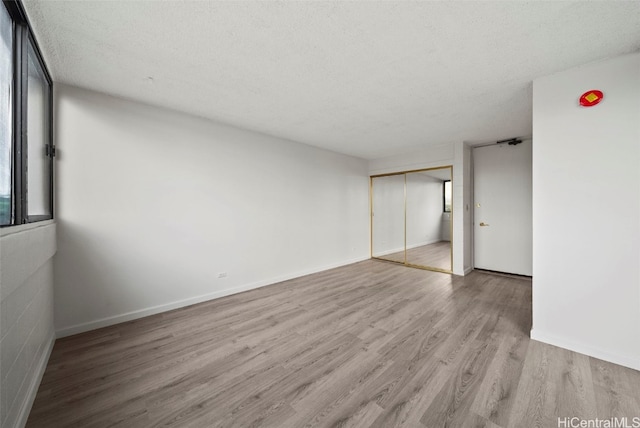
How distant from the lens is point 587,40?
1.78 metres

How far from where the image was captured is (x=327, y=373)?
1849mm

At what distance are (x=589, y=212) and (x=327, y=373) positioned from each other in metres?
2.68

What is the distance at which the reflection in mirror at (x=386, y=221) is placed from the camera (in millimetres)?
5914

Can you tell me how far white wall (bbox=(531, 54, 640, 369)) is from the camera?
1.92 meters

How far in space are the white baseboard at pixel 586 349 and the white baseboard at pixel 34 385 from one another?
401 cm

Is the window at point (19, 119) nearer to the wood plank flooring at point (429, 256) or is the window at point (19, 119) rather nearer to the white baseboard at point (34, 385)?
the white baseboard at point (34, 385)

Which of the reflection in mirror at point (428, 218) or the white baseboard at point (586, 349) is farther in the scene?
the reflection in mirror at point (428, 218)

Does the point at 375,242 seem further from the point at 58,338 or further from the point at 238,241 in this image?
the point at 58,338

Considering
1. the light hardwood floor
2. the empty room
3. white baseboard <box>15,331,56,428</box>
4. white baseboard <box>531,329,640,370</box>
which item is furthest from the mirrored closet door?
white baseboard <box>15,331,56,428</box>

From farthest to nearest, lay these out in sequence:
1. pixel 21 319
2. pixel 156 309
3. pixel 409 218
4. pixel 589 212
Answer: pixel 409 218 < pixel 156 309 < pixel 589 212 < pixel 21 319

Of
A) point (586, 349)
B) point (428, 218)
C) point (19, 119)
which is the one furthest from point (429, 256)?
point (19, 119)

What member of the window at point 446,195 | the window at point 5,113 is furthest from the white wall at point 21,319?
the window at point 446,195

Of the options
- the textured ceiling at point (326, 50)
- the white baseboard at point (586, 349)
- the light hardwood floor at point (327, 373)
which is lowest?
the light hardwood floor at point (327, 373)

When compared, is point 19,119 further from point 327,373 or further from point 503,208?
point 503,208
